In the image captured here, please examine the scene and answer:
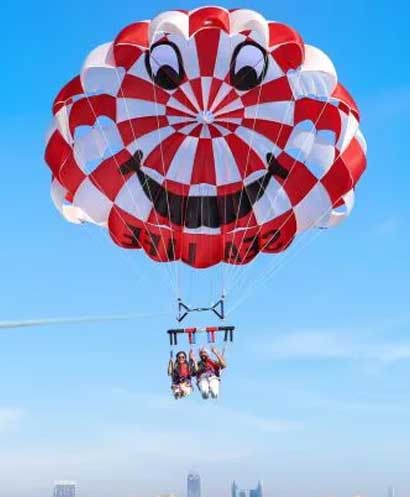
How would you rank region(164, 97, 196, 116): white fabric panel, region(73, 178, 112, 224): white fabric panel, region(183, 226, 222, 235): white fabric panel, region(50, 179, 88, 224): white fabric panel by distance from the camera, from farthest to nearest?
1. region(183, 226, 222, 235): white fabric panel
2. region(50, 179, 88, 224): white fabric panel
3. region(73, 178, 112, 224): white fabric panel
4. region(164, 97, 196, 116): white fabric panel

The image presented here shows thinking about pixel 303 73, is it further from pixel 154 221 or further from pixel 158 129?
pixel 154 221

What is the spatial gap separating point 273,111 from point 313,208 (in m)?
2.36

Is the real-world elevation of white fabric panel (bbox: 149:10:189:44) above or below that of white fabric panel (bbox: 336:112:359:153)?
above

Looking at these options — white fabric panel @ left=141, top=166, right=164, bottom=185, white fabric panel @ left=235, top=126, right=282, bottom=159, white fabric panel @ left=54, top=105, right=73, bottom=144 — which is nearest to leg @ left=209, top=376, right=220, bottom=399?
white fabric panel @ left=141, top=166, right=164, bottom=185

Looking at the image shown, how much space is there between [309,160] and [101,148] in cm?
457

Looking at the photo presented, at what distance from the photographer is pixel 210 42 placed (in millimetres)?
16781

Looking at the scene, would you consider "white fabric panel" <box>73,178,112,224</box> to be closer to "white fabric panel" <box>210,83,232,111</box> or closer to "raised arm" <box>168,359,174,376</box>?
"white fabric panel" <box>210,83,232,111</box>

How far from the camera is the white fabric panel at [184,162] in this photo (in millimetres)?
18547

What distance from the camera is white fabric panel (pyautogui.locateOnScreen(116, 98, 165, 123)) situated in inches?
698

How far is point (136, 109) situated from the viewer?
17.8 meters

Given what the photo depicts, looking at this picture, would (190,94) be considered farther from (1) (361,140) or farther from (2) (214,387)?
(2) (214,387)

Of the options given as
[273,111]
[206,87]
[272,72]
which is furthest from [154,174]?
[272,72]

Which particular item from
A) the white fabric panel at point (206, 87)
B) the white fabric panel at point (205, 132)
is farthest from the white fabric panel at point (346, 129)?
the white fabric panel at point (205, 132)

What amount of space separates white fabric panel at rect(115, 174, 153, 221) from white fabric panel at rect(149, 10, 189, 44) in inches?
145
